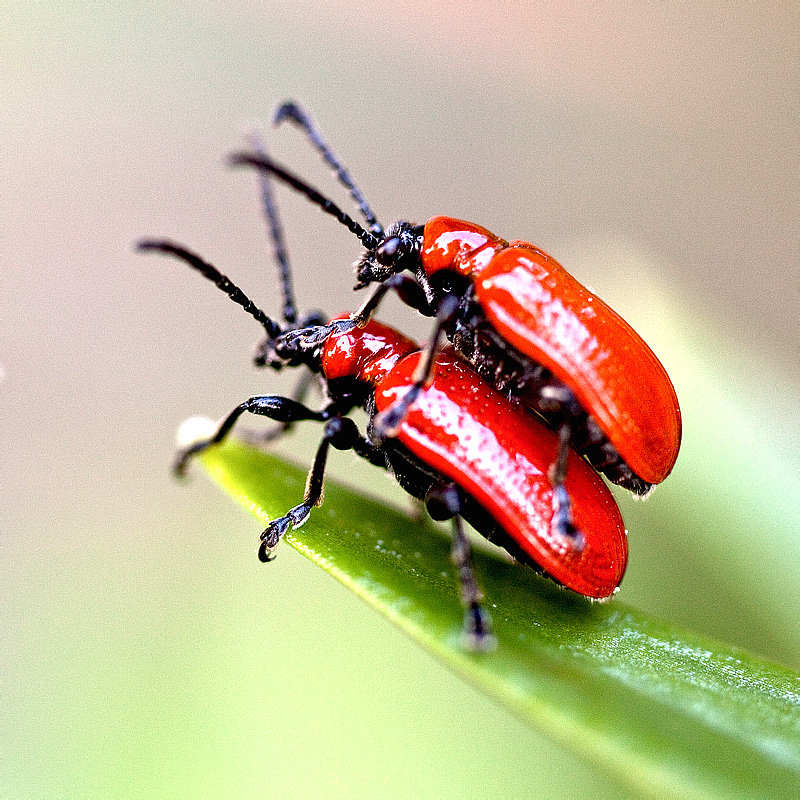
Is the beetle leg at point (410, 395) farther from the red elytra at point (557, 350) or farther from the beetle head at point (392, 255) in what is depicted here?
the beetle head at point (392, 255)

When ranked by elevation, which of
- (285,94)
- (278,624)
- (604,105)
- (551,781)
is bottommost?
(278,624)

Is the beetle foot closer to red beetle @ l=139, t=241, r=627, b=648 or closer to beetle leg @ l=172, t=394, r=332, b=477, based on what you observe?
Result: red beetle @ l=139, t=241, r=627, b=648

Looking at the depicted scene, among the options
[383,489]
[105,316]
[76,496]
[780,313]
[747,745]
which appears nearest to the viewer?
[747,745]

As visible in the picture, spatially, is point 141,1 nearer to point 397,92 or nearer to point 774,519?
point 397,92

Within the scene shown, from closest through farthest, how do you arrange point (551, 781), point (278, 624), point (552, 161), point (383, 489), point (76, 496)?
point (551, 781), point (278, 624), point (383, 489), point (76, 496), point (552, 161)

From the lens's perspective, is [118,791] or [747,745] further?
[118,791]

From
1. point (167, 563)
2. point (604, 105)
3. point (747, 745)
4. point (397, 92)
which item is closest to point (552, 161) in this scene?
point (604, 105)

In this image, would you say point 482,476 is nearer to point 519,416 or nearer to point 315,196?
point 519,416
